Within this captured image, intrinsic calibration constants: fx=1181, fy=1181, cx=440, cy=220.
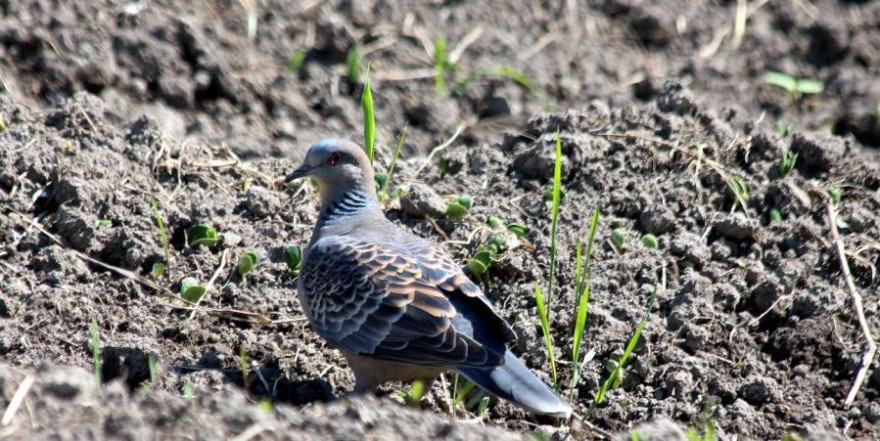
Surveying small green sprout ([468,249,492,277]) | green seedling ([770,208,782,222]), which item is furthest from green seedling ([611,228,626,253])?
green seedling ([770,208,782,222])

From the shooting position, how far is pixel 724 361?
5.09 meters

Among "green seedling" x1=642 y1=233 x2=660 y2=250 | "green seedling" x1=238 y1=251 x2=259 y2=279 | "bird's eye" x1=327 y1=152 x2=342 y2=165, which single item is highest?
"bird's eye" x1=327 y1=152 x2=342 y2=165

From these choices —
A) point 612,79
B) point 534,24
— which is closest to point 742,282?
point 612,79

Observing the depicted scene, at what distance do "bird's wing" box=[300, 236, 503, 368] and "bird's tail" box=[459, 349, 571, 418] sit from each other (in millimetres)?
40

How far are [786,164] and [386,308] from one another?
2.50m

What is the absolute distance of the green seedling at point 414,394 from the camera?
4689mm

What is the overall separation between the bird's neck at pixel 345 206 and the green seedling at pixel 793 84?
11.4 ft

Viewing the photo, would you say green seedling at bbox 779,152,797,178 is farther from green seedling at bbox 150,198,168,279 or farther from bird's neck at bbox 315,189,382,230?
green seedling at bbox 150,198,168,279

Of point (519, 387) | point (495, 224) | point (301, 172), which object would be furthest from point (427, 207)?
point (519, 387)

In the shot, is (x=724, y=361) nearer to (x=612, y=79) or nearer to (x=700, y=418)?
(x=700, y=418)

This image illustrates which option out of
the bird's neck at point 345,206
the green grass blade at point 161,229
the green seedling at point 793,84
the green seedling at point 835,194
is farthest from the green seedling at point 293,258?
the green seedling at point 793,84

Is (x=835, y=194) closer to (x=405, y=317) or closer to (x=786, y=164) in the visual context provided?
(x=786, y=164)

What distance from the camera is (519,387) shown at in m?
4.38

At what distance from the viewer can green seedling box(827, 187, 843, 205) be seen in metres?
5.95
